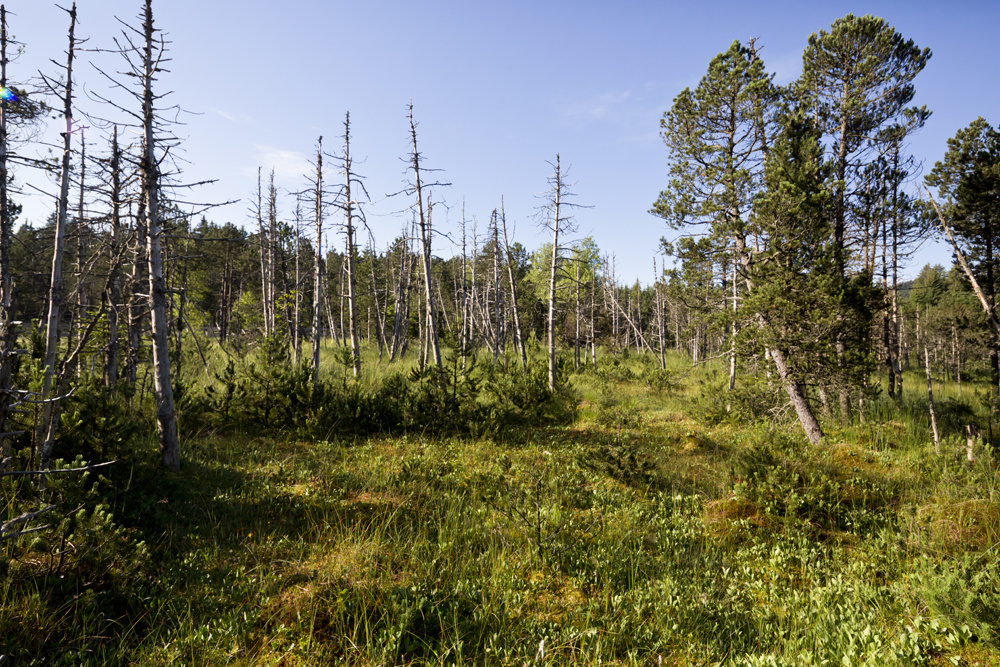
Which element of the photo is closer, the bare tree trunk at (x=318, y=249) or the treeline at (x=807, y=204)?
the treeline at (x=807, y=204)

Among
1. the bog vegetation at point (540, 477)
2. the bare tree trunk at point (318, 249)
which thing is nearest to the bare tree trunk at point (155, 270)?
the bog vegetation at point (540, 477)

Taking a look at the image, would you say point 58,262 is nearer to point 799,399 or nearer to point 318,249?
point 318,249

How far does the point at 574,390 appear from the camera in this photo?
1509 cm

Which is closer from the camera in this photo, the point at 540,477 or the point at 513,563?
the point at 513,563

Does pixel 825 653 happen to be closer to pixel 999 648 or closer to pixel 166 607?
pixel 999 648

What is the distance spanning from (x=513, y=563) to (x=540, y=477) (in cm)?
133

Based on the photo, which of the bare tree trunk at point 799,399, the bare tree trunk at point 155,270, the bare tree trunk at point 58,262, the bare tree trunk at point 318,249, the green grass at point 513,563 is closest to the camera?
the green grass at point 513,563

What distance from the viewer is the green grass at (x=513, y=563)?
3170 millimetres

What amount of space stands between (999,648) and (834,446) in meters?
6.28

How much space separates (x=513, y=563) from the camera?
436 centimetres

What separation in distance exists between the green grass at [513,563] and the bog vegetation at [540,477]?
33mm

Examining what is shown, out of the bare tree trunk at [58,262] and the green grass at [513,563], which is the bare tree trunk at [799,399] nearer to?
the green grass at [513,563]

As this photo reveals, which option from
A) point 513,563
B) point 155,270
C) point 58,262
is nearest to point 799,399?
point 513,563

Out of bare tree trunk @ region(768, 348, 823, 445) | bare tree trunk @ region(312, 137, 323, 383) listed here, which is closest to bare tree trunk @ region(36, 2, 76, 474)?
bare tree trunk @ region(312, 137, 323, 383)
